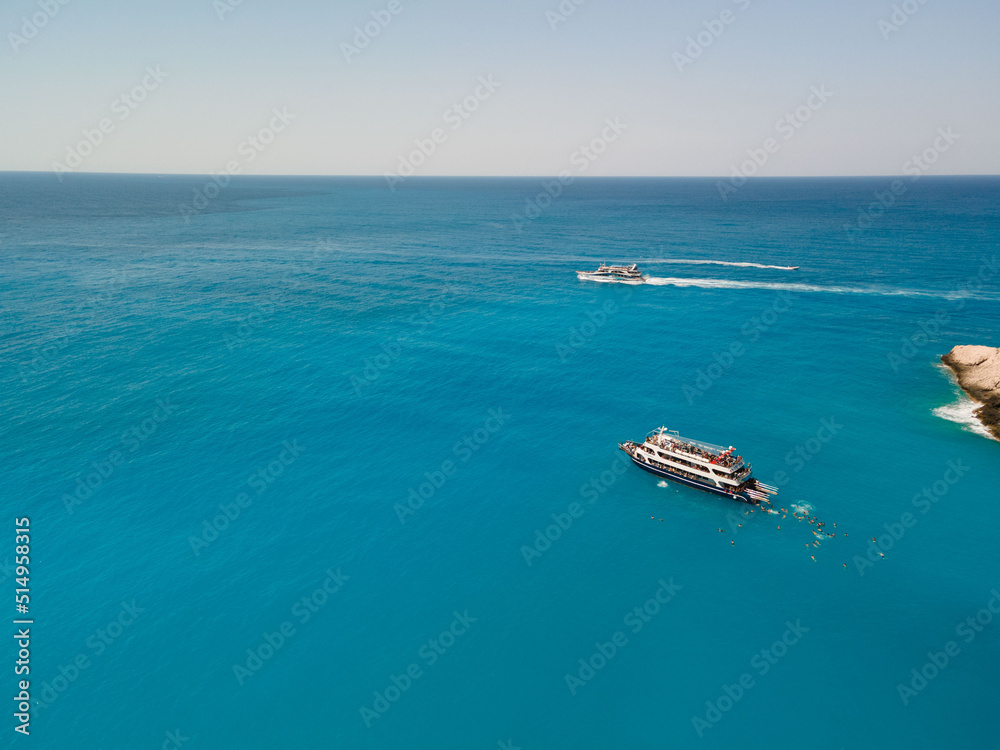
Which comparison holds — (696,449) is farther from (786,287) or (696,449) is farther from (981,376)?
(786,287)

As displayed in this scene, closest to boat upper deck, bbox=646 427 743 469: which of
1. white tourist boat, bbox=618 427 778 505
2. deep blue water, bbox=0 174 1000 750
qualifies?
white tourist boat, bbox=618 427 778 505

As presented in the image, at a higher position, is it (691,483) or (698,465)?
(698,465)

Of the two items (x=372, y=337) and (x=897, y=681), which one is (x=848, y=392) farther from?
(x=372, y=337)

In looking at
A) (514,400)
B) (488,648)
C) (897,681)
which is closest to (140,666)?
(488,648)

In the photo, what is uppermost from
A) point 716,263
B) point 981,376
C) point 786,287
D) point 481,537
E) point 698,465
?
point 716,263

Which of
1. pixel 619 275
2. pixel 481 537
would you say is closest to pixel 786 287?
pixel 619 275

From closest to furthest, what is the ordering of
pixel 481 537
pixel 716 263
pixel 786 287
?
pixel 481 537 → pixel 786 287 → pixel 716 263

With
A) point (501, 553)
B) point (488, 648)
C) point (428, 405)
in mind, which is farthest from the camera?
point (428, 405)
